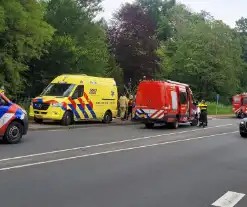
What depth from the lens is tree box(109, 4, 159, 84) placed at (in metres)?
42.3

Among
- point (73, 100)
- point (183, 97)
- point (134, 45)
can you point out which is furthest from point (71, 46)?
point (134, 45)

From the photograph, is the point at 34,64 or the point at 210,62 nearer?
the point at 34,64

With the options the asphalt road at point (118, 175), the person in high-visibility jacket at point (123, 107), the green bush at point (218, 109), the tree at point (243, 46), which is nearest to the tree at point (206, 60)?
the green bush at point (218, 109)

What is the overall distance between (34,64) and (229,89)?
1421 inches

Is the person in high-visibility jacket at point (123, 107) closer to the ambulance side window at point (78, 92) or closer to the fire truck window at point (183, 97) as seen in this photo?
the fire truck window at point (183, 97)

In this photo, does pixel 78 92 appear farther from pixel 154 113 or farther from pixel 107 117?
pixel 154 113

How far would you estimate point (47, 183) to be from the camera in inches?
293

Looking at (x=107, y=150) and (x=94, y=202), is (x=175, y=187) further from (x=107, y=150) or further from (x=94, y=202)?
(x=107, y=150)

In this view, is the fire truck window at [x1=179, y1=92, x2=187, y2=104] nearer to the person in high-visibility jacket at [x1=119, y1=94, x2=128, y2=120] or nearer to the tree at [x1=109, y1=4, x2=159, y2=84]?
the person in high-visibility jacket at [x1=119, y1=94, x2=128, y2=120]

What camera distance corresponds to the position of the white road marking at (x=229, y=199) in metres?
6.50

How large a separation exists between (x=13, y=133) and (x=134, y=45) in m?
30.3

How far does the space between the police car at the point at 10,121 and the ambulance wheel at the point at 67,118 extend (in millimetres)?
7322

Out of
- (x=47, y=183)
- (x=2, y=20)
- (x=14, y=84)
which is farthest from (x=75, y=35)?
(x=47, y=183)

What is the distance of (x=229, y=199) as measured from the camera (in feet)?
22.5
